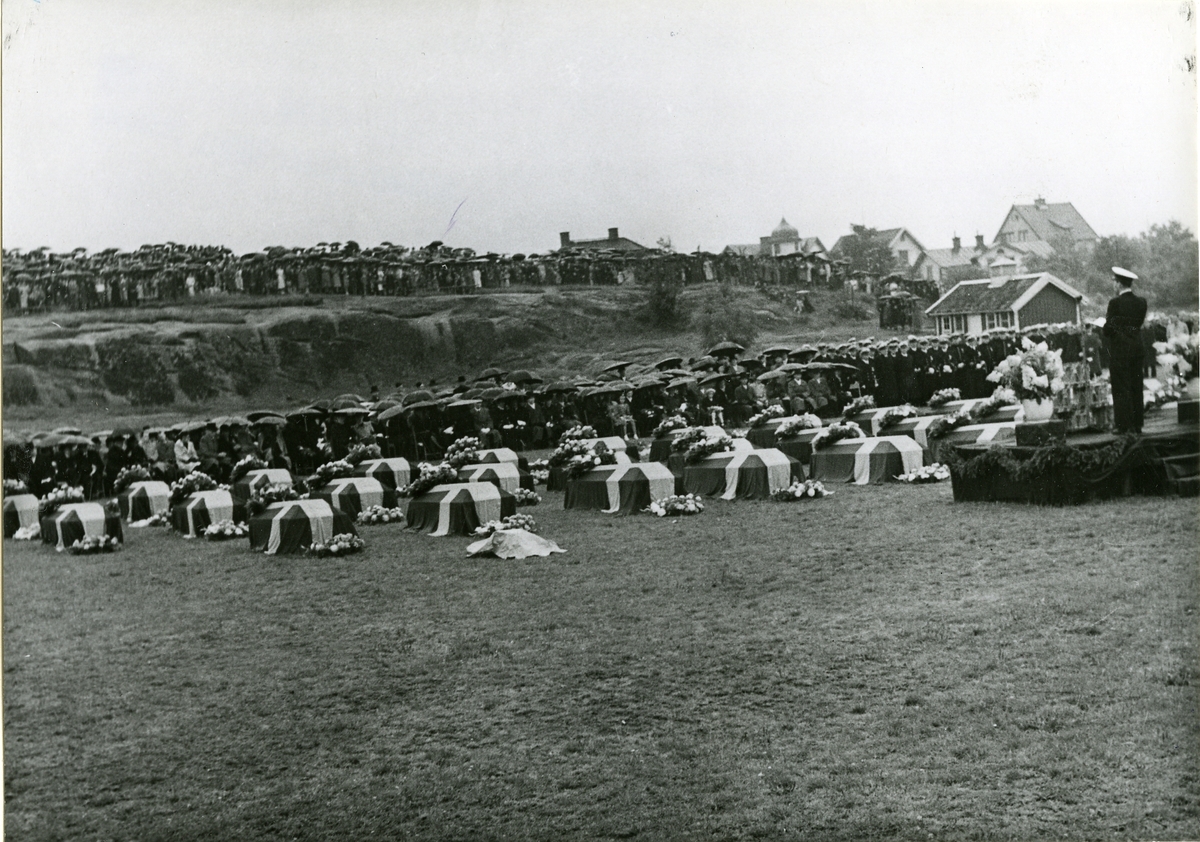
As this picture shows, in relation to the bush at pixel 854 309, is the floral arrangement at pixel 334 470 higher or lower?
lower

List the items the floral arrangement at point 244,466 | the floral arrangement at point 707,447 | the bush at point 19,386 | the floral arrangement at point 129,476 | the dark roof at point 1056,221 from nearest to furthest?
the bush at point 19,386 < the floral arrangement at point 129,476 < the floral arrangement at point 244,466 < the dark roof at point 1056,221 < the floral arrangement at point 707,447

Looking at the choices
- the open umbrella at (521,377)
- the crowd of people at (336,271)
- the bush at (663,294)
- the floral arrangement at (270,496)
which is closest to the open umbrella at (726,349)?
the bush at (663,294)

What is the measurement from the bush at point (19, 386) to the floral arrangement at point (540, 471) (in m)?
3.48

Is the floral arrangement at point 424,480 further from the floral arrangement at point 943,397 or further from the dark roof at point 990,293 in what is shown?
the dark roof at point 990,293

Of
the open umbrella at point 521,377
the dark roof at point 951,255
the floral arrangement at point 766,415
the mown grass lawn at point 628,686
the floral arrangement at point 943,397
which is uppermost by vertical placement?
the dark roof at point 951,255

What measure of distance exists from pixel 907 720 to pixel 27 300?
21.2 ft

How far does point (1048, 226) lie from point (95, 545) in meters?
7.23

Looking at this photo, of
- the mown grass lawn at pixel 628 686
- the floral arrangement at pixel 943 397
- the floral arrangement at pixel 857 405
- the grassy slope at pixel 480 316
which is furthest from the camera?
the floral arrangement at pixel 857 405

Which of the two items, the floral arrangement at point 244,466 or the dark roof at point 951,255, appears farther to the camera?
the dark roof at point 951,255

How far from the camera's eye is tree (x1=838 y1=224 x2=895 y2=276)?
801cm

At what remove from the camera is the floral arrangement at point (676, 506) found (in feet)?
26.5

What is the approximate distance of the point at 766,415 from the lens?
332 inches

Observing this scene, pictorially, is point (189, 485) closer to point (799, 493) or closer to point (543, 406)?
point (543, 406)

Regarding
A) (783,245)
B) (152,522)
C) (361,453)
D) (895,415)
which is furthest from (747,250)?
(152,522)
